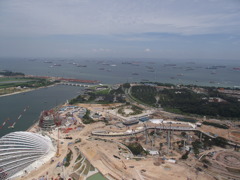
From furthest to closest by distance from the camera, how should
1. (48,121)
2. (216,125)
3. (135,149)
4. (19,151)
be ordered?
(216,125)
(48,121)
(135,149)
(19,151)

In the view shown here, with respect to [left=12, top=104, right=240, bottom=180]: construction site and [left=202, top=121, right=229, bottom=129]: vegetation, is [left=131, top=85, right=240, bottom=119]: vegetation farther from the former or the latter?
[left=202, top=121, right=229, bottom=129]: vegetation

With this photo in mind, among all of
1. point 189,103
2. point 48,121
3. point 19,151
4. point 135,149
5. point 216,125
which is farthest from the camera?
point 189,103

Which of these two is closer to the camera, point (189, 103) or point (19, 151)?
point (19, 151)

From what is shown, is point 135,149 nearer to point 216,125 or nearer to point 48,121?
point 48,121

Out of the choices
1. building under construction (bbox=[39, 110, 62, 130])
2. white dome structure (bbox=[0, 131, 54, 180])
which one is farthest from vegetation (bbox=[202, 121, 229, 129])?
white dome structure (bbox=[0, 131, 54, 180])

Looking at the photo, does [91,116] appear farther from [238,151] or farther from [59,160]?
[238,151]

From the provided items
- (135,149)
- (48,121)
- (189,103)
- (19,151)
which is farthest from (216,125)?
(19,151)

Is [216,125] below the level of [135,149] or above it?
above

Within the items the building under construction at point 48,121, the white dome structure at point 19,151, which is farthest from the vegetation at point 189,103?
the white dome structure at point 19,151

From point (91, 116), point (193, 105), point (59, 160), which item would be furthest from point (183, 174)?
point (193, 105)

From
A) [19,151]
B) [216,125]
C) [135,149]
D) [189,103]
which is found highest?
[189,103]
